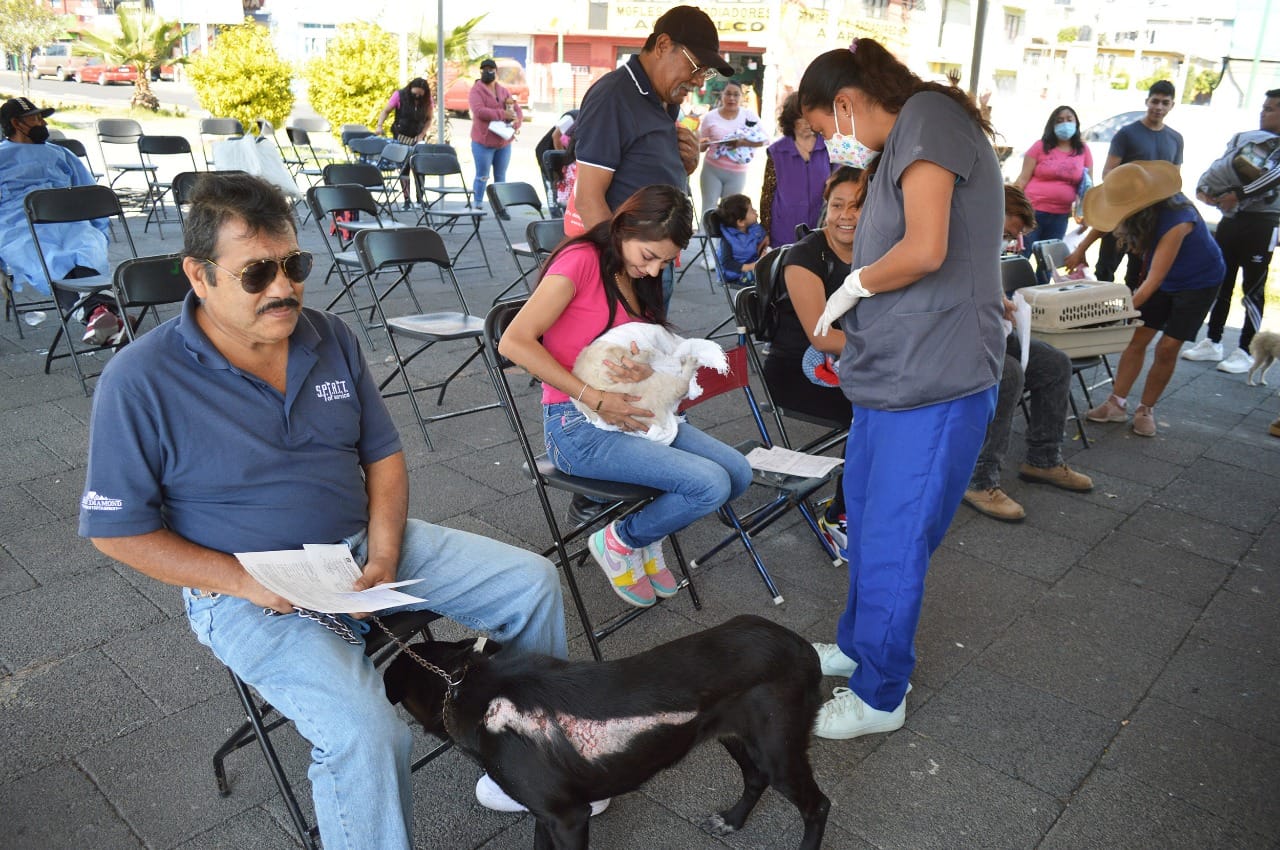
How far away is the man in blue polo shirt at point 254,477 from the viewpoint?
1625 millimetres

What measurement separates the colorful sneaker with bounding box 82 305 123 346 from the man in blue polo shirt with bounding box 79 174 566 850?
144 inches

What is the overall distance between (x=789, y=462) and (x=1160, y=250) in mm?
2721

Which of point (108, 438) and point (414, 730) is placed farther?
point (414, 730)

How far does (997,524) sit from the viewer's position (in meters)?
3.73

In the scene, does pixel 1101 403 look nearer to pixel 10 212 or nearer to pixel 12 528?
pixel 12 528

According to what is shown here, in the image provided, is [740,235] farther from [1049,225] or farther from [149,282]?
[149,282]

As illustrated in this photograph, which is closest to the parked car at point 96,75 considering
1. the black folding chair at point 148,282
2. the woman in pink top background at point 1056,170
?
the woman in pink top background at point 1056,170

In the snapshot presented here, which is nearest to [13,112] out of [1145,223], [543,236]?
[543,236]

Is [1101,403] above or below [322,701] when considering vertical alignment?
below

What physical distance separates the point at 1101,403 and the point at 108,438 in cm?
523

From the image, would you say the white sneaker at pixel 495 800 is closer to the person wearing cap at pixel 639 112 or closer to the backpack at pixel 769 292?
the backpack at pixel 769 292

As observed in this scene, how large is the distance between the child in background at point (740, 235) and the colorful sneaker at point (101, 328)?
11.8 feet

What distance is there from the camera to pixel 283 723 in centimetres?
197

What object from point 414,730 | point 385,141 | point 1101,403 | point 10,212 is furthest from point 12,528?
point 385,141
